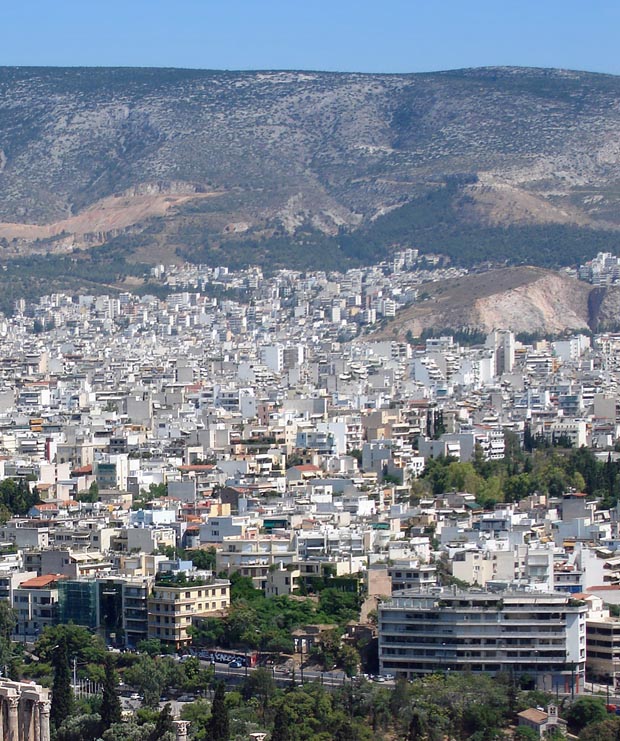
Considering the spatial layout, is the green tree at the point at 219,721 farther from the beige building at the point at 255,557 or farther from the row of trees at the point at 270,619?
the beige building at the point at 255,557

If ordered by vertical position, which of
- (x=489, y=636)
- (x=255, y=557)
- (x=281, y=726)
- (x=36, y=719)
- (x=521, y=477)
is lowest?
(x=281, y=726)

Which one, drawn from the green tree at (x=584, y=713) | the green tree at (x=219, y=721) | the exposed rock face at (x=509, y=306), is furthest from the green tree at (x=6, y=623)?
the exposed rock face at (x=509, y=306)

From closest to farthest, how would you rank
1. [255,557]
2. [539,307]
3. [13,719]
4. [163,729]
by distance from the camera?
[13,719], [163,729], [255,557], [539,307]

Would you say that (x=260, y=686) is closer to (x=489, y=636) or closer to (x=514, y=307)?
(x=489, y=636)

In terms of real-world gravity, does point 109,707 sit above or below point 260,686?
below

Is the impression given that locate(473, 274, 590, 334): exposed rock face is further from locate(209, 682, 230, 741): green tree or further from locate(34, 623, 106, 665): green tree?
locate(209, 682, 230, 741): green tree

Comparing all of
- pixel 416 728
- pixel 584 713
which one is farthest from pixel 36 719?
pixel 584 713

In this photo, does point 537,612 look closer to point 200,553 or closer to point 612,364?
point 200,553
